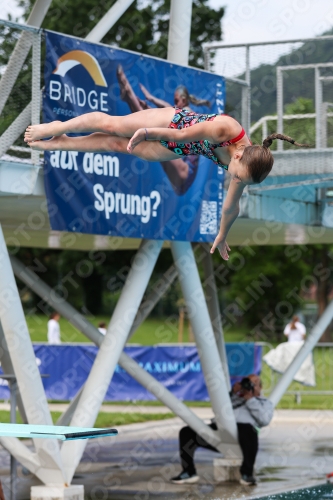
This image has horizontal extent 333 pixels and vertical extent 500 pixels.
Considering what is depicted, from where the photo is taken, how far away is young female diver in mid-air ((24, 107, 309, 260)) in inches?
239

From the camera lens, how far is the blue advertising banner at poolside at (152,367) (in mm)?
21375

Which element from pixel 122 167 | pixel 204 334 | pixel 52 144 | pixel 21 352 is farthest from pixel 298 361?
pixel 52 144

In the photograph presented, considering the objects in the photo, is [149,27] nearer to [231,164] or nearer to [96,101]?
[96,101]

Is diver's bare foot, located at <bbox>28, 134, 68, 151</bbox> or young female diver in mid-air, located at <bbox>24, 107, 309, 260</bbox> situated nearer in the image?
young female diver in mid-air, located at <bbox>24, 107, 309, 260</bbox>

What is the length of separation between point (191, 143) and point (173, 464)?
8.66m

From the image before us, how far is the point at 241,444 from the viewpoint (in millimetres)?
12438

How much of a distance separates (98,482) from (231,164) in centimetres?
746

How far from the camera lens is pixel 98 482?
12.6 m

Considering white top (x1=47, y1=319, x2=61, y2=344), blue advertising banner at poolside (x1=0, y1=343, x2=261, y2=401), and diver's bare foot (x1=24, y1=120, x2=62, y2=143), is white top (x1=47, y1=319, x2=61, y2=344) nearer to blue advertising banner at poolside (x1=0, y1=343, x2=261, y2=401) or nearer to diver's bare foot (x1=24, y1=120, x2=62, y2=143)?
blue advertising banner at poolside (x1=0, y1=343, x2=261, y2=401)

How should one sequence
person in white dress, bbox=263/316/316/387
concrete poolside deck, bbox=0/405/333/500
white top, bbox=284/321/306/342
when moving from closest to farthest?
concrete poolside deck, bbox=0/405/333/500 → person in white dress, bbox=263/316/316/387 → white top, bbox=284/321/306/342

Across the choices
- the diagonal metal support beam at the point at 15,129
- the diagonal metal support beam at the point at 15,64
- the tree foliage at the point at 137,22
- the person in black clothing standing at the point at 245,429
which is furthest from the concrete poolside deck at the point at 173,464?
the tree foliage at the point at 137,22

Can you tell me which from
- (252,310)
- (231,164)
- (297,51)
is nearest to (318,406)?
(297,51)

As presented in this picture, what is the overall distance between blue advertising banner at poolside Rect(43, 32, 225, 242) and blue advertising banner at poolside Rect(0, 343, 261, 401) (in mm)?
9861

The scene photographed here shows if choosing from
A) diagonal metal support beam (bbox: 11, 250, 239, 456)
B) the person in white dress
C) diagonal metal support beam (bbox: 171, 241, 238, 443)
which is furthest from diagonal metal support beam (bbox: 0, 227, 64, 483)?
the person in white dress
